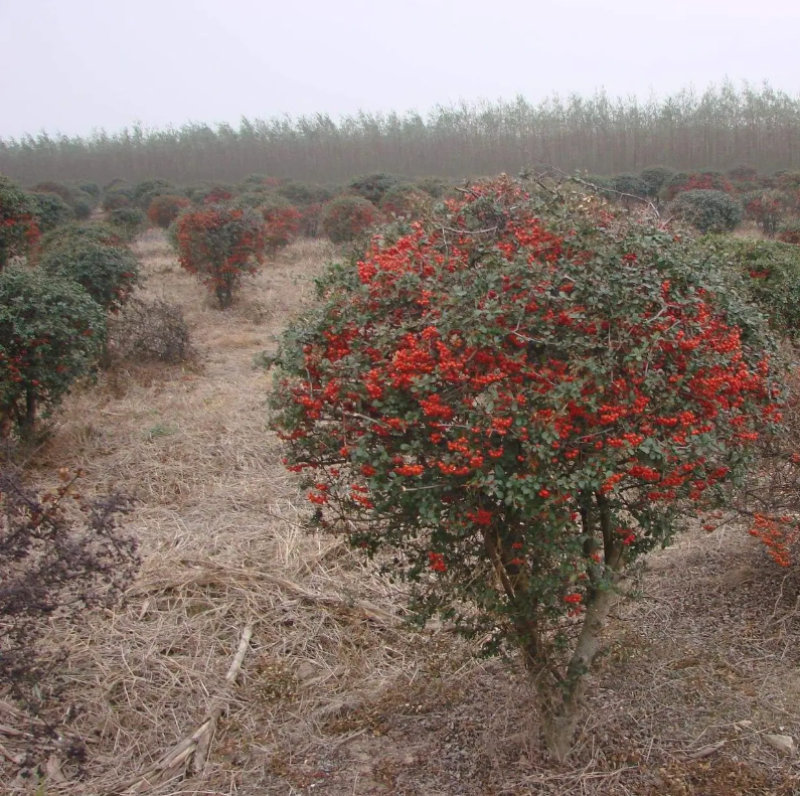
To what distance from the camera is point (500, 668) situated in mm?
3512

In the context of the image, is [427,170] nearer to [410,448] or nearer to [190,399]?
[190,399]

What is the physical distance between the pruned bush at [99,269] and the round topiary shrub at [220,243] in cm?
222

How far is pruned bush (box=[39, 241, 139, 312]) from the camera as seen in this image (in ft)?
29.6

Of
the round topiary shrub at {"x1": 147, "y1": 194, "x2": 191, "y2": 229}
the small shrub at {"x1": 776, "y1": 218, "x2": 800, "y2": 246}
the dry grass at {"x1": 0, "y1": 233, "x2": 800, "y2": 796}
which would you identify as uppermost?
the round topiary shrub at {"x1": 147, "y1": 194, "x2": 191, "y2": 229}

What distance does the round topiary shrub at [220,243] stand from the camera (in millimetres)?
11648

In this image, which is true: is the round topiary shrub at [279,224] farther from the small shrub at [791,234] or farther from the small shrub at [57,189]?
the small shrub at [57,189]

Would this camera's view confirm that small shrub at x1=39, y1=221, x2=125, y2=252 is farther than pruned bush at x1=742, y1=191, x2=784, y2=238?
No

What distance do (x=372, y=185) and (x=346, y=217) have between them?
616 cm

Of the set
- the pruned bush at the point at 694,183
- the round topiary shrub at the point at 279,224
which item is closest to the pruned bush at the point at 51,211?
the round topiary shrub at the point at 279,224

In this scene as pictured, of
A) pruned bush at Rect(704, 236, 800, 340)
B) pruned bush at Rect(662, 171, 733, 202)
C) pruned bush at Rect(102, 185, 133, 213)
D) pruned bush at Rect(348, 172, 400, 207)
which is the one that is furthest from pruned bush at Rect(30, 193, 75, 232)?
pruned bush at Rect(704, 236, 800, 340)

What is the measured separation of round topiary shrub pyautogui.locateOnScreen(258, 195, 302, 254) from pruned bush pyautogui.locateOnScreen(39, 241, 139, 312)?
540 centimetres

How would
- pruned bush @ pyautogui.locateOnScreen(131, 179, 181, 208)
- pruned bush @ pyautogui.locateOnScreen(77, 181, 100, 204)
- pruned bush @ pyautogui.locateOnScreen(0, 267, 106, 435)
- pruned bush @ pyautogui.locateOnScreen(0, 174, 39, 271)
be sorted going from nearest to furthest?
pruned bush @ pyautogui.locateOnScreen(0, 267, 106, 435)
pruned bush @ pyautogui.locateOnScreen(0, 174, 39, 271)
pruned bush @ pyautogui.locateOnScreen(131, 179, 181, 208)
pruned bush @ pyautogui.locateOnScreen(77, 181, 100, 204)

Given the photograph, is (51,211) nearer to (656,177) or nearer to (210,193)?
(210,193)

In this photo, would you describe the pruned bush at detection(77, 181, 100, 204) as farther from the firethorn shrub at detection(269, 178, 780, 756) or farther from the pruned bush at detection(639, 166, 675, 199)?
the firethorn shrub at detection(269, 178, 780, 756)
